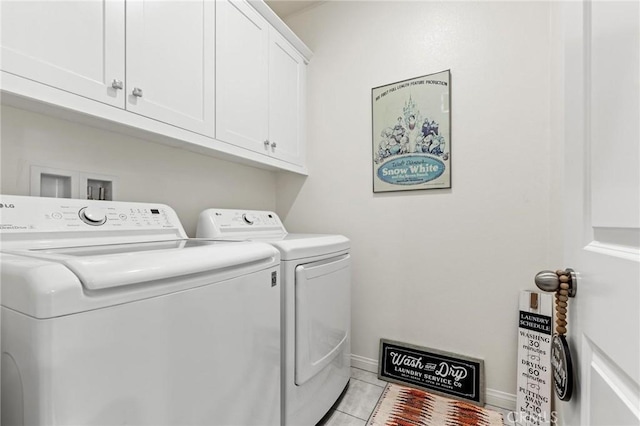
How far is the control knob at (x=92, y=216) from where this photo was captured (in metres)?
1.11

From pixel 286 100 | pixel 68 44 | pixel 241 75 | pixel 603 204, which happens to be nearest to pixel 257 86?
pixel 241 75

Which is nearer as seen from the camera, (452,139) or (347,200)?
(452,139)

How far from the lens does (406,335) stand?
195 centimetres

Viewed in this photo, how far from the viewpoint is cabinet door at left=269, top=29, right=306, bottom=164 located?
1.94m

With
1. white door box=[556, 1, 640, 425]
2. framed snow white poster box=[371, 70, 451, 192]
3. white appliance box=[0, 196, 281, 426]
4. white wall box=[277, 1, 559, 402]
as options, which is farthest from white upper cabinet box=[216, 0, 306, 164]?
white door box=[556, 1, 640, 425]

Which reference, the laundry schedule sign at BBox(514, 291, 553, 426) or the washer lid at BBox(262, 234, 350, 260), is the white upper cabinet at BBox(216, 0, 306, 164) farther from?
the laundry schedule sign at BBox(514, 291, 553, 426)

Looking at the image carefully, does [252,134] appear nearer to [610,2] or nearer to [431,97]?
[431,97]

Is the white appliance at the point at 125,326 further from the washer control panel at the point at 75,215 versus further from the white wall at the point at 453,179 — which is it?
the white wall at the point at 453,179

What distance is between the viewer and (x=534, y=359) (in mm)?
1521

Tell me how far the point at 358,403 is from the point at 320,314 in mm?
678

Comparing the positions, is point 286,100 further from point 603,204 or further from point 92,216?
point 603,204

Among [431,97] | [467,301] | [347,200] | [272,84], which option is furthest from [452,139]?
[272,84]

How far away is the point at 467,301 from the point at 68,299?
1867mm

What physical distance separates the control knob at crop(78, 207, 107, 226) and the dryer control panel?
519 mm
